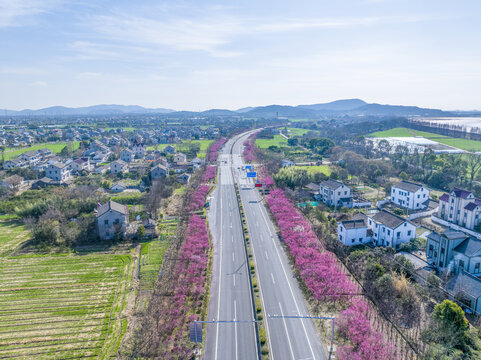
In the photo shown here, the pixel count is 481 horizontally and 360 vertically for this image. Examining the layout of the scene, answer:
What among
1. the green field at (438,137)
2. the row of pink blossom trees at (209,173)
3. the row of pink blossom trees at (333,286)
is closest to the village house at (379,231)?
the row of pink blossom trees at (333,286)

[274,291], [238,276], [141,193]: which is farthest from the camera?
[141,193]

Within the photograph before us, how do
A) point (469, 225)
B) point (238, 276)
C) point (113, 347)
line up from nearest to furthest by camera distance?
point (113, 347)
point (238, 276)
point (469, 225)

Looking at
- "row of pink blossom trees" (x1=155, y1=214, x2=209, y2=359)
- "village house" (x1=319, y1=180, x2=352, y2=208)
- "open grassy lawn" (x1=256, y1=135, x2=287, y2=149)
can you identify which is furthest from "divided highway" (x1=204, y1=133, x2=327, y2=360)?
"open grassy lawn" (x1=256, y1=135, x2=287, y2=149)

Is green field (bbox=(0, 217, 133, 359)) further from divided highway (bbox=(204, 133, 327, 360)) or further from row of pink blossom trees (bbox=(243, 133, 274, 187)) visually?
row of pink blossom trees (bbox=(243, 133, 274, 187))

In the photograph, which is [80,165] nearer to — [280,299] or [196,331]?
[280,299]

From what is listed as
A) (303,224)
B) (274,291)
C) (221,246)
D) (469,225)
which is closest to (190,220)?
(221,246)

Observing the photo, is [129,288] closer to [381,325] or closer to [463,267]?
[381,325]
